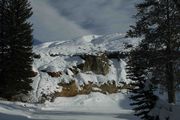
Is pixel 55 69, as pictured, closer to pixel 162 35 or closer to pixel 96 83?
pixel 96 83

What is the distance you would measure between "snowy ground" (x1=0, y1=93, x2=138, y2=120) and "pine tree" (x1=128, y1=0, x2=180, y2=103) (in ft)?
9.96

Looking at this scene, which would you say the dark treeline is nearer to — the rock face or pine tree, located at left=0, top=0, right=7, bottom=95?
pine tree, located at left=0, top=0, right=7, bottom=95

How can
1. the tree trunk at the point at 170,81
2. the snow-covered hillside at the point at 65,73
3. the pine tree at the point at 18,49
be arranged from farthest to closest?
the snow-covered hillside at the point at 65,73 < the pine tree at the point at 18,49 < the tree trunk at the point at 170,81

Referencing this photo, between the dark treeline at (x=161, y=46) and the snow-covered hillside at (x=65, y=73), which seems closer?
the dark treeline at (x=161, y=46)

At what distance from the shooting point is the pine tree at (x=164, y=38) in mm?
23125

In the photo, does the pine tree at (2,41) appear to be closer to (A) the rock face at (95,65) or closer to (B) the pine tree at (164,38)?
(A) the rock face at (95,65)

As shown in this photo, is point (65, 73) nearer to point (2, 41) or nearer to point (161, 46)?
point (2, 41)

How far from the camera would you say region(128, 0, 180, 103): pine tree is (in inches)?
910

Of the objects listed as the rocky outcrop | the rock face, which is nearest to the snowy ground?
the rocky outcrop

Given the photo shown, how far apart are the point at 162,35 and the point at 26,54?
1407 centimetres

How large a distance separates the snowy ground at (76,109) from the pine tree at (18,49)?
313 cm

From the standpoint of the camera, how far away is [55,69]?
123ft

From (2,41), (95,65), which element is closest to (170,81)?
(2,41)

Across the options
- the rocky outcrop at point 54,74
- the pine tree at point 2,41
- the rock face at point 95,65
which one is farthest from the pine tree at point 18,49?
the rock face at point 95,65
